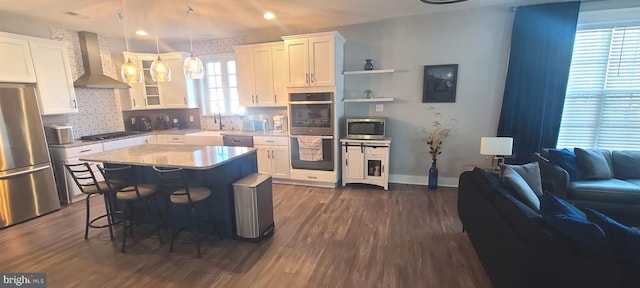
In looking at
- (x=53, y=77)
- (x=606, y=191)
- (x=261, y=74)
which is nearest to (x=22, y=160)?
(x=53, y=77)

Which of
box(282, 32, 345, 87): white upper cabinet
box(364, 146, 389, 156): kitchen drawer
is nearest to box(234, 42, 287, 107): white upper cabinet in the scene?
box(282, 32, 345, 87): white upper cabinet

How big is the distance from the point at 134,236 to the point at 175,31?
136 inches

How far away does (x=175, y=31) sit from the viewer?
4.70m

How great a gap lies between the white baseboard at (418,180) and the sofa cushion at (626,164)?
5.85 ft

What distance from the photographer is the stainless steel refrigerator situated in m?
3.26

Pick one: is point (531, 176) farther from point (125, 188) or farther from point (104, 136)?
point (104, 136)

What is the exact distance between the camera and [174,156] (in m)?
2.85

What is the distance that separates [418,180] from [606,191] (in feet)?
7.10

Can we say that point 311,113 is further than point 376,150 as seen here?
Yes

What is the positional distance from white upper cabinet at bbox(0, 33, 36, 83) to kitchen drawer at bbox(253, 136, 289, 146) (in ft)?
10.2

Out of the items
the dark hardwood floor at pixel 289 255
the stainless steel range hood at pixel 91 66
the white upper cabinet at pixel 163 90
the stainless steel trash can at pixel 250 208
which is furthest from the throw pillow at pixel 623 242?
the stainless steel range hood at pixel 91 66

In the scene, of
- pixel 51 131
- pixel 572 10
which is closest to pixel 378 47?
pixel 572 10

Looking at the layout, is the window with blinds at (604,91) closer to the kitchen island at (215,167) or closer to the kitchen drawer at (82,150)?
the kitchen island at (215,167)

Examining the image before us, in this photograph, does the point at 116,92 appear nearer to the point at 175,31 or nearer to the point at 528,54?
the point at 175,31
